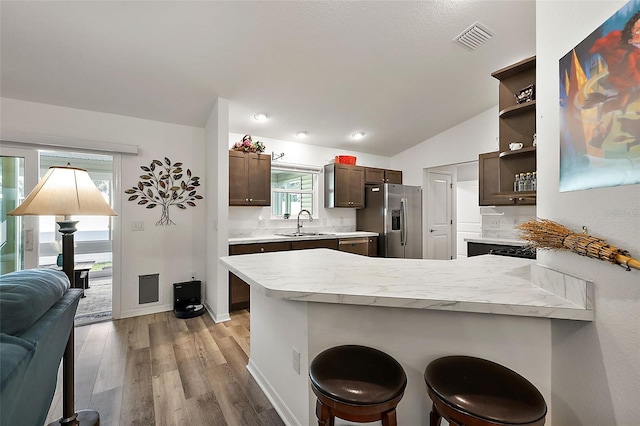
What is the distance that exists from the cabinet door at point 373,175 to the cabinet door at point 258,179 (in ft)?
6.13

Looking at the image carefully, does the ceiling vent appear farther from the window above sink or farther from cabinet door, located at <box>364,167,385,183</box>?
the window above sink

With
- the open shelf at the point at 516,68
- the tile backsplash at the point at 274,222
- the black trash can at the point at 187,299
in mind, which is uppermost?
the open shelf at the point at 516,68

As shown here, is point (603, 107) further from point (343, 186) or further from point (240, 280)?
point (343, 186)

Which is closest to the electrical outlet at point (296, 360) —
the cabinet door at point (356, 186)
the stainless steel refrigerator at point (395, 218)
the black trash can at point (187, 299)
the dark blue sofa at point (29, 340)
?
the dark blue sofa at point (29, 340)

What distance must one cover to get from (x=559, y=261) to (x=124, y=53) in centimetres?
336

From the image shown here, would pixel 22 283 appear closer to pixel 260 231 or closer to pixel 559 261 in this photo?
pixel 559 261

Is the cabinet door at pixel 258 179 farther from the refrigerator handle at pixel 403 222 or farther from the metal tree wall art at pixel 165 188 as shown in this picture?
the refrigerator handle at pixel 403 222

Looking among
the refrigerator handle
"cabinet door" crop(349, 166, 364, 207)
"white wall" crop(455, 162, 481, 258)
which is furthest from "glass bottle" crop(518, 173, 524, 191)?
"white wall" crop(455, 162, 481, 258)

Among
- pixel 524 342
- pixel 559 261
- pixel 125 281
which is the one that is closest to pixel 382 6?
pixel 559 261

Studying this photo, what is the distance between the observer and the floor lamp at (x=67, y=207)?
4.40 ft

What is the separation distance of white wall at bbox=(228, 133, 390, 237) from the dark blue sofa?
2.77 m

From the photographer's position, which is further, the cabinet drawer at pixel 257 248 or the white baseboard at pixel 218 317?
the cabinet drawer at pixel 257 248

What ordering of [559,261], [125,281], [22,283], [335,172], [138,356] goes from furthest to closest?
[335,172]
[125,281]
[138,356]
[559,261]
[22,283]

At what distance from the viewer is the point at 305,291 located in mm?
1123
